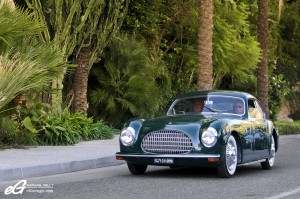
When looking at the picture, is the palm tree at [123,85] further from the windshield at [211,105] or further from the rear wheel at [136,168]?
the rear wheel at [136,168]

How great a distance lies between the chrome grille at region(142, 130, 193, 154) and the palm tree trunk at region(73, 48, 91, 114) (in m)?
11.1

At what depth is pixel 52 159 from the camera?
15.7 m

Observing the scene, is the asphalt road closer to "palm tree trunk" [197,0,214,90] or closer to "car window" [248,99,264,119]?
"car window" [248,99,264,119]

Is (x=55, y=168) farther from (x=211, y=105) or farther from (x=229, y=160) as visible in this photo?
(x=229, y=160)

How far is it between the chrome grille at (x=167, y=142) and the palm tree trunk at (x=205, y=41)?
11255 millimetres

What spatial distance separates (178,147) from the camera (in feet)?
43.9

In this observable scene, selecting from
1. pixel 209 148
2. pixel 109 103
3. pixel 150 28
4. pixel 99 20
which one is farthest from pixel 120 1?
pixel 209 148

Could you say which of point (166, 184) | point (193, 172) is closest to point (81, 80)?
point (193, 172)

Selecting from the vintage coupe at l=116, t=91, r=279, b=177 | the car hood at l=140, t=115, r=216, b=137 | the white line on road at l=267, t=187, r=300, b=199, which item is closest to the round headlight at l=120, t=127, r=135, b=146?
the vintage coupe at l=116, t=91, r=279, b=177

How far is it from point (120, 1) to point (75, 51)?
7.78 feet

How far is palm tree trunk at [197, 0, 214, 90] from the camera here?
2436 centimetres

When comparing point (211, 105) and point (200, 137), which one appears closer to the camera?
point (200, 137)

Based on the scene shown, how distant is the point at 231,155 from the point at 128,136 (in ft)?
5.86

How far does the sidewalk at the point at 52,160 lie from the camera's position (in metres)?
13.8
